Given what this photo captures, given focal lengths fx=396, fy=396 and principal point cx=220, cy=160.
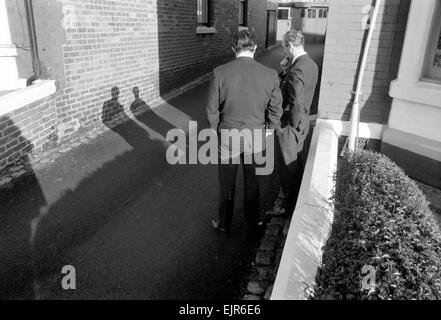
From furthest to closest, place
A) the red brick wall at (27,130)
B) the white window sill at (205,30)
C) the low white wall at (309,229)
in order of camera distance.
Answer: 1. the white window sill at (205,30)
2. the red brick wall at (27,130)
3. the low white wall at (309,229)

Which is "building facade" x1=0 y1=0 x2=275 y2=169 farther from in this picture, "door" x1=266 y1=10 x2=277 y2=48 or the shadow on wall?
"door" x1=266 y1=10 x2=277 y2=48

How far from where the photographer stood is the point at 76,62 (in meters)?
6.70

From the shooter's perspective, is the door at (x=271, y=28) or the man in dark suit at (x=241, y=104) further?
the door at (x=271, y=28)

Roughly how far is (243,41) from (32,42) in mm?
4010

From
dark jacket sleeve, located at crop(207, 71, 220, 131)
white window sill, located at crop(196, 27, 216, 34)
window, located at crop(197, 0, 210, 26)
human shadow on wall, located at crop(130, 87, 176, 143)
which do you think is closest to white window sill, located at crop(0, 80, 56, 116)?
human shadow on wall, located at crop(130, 87, 176, 143)

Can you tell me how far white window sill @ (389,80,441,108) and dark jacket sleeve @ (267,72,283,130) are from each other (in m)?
1.84

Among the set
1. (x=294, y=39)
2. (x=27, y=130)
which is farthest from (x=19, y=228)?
(x=294, y=39)

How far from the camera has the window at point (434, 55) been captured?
459 cm

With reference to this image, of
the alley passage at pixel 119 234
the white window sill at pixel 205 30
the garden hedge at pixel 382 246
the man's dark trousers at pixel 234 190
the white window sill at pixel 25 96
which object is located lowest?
the alley passage at pixel 119 234

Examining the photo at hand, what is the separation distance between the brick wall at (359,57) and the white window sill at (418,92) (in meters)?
0.29

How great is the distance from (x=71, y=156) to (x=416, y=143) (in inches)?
193

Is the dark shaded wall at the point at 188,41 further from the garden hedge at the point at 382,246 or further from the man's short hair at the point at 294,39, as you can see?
the garden hedge at the point at 382,246

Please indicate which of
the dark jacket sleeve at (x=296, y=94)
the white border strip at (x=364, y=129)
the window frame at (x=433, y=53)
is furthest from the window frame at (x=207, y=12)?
the dark jacket sleeve at (x=296, y=94)

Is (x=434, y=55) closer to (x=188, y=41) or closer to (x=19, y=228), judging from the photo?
(x=19, y=228)
